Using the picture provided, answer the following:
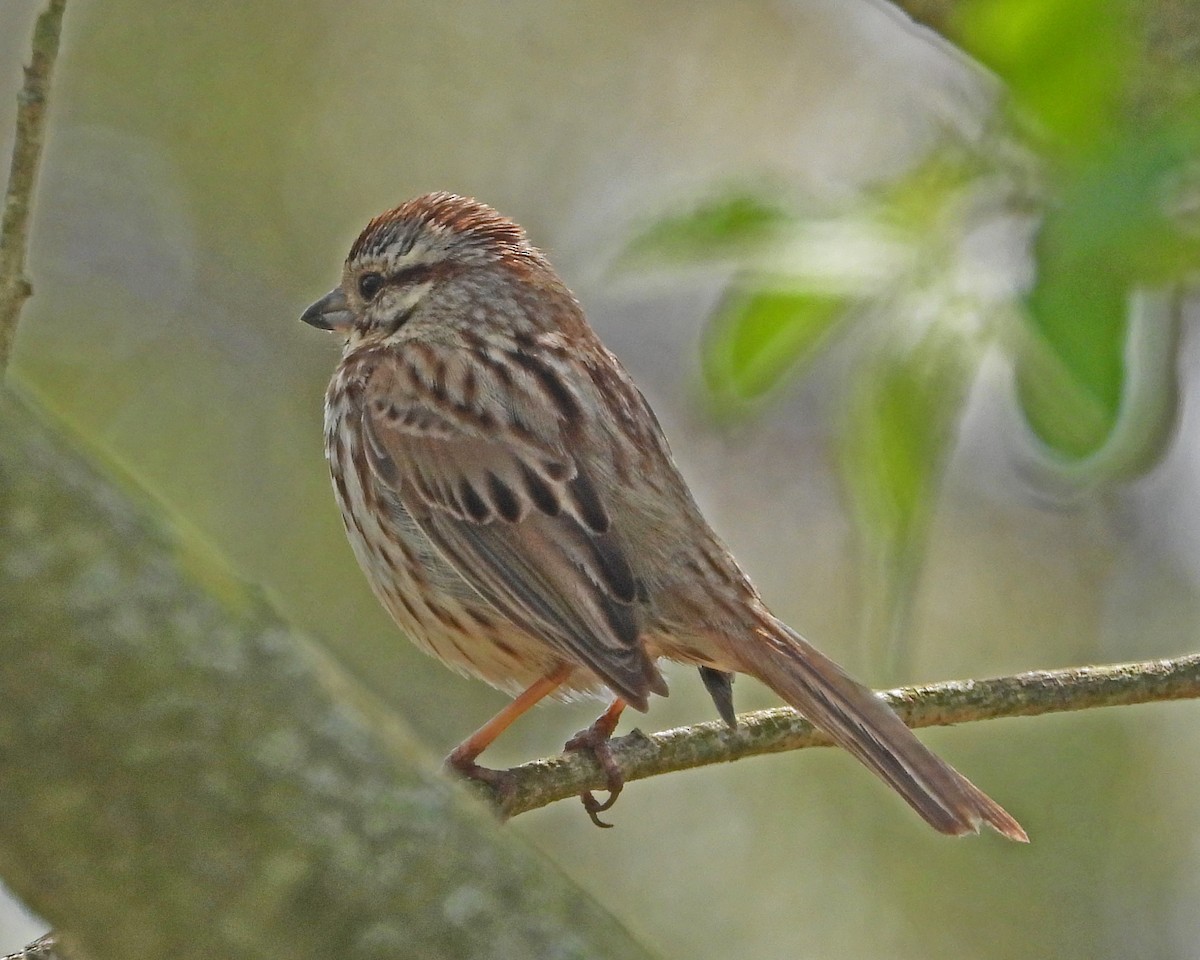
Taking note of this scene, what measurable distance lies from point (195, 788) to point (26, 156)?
197cm

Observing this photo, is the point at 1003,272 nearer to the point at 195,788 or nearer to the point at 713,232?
the point at 713,232

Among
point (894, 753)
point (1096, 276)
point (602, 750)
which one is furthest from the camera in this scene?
point (602, 750)

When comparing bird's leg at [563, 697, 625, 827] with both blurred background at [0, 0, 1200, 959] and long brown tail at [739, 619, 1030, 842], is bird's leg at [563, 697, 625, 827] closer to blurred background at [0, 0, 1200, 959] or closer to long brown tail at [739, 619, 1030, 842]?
long brown tail at [739, 619, 1030, 842]

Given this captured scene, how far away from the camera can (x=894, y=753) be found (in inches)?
161

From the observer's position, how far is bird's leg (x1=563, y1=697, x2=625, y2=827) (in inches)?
175

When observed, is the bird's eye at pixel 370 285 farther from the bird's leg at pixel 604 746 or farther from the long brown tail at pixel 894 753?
the long brown tail at pixel 894 753

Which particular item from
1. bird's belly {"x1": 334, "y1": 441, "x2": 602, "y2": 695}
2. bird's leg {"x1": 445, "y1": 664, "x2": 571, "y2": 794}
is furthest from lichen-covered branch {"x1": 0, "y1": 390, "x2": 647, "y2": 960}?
bird's belly {"x1": 334, "y1": 441, "x2": 602, "y2": 695}

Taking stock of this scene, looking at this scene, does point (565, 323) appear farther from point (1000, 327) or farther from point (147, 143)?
point (147, 143)

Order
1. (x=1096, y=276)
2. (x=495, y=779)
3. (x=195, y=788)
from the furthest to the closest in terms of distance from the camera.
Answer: (x=495, y=779) < (x=1096, y=276) < (x=195, y=788)

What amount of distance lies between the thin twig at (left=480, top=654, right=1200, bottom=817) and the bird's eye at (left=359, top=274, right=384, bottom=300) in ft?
7.27

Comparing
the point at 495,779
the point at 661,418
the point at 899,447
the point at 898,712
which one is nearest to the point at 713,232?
the point at 899,447

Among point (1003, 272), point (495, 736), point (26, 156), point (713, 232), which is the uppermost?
point (26, 156)

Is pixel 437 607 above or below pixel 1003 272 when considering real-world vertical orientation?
below

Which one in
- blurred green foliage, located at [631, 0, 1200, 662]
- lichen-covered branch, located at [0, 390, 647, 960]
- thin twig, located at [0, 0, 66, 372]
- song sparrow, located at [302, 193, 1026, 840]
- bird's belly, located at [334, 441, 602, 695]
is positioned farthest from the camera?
bird's belly, located at [334, 441, 602, 695]
